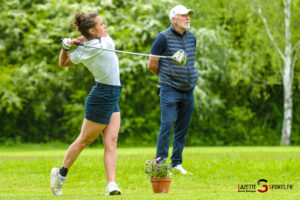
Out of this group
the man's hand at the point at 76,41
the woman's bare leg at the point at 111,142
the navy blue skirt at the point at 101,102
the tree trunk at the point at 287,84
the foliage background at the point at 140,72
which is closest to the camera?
the man's hand at the point at 76,41

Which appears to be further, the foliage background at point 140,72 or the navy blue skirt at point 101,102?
the foliage background at point 140,72

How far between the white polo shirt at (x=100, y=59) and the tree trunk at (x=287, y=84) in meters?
17.2

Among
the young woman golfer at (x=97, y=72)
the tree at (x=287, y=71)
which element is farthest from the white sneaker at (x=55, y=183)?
the tree at (x=287, y=71)

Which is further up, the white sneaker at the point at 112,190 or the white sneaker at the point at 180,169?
the white sneaker at the point at 112,190

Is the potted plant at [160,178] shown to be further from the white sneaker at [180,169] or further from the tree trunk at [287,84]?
the tree trunk at [287,84]

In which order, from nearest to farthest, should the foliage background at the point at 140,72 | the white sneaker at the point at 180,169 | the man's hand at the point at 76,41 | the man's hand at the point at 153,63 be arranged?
the man's hand at the point at 76,41 < the man's hand at the point at 153,63 < the white sneaker at the point at 180,169 < the foliage background at the point at 140,72

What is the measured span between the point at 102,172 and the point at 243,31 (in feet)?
55.8

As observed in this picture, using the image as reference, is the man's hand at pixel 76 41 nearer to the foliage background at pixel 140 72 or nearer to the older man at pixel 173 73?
the older man at pixel 173 73

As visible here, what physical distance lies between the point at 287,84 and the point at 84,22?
1779 centimetres

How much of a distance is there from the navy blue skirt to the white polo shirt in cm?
7

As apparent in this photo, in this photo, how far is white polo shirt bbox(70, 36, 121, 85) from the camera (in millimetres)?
6031

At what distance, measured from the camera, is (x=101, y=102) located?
20.0 ft

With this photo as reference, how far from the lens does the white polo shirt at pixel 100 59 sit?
6031 millimetres

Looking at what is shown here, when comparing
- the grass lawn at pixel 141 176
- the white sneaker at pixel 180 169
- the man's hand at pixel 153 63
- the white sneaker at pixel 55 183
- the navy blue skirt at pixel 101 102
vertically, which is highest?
the man's hand at pixel 153 63
